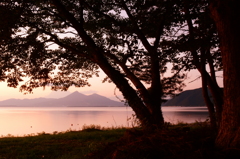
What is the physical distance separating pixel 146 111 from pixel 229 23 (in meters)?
4.66

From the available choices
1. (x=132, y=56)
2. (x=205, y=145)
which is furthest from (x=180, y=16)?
(x=205, y=145)

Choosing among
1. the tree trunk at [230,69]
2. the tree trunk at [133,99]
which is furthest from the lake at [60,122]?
the tree trunk at [230,69]

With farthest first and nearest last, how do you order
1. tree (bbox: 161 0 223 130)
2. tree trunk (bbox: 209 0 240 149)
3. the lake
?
the lake < tree (bbox: 161 0 223 130) < tree trunk (bbox: 209 0 240 149)

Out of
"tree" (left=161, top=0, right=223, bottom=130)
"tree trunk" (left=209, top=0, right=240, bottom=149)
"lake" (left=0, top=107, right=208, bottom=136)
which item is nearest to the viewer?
"tree trunk" (left=209, top=0, right=240, bottom=149)

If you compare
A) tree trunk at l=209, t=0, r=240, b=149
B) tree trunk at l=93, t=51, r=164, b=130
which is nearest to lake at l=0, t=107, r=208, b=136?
tree trunk at l=93, t=51, r=164, b=130

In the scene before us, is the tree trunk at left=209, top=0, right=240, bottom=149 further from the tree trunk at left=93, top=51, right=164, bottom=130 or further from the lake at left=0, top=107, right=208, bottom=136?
the tree trunk at left=93, top=51, right=164, bottom=130

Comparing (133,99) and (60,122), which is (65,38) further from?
(60,122)

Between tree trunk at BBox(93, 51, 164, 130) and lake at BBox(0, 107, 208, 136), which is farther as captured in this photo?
lake at BBox(0, 107, 208, 136)

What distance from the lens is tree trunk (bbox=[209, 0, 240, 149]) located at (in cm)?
548

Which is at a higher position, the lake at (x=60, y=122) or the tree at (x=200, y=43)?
the tree at (x=200, y=43)

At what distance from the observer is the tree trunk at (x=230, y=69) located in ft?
18.0

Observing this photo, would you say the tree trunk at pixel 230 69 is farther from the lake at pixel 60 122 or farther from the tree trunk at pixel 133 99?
the tree trunk at pixel 133 99

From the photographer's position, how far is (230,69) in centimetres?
555

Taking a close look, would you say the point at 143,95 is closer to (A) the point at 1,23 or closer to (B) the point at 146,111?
(B) the point at 146,111
